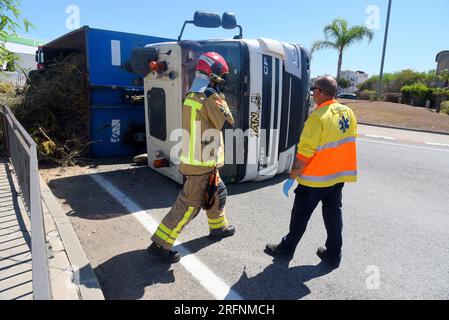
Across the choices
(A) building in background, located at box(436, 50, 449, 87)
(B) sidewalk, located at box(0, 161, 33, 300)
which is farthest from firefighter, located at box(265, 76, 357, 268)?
(A) building in background, located at box(436, 50, 449, 87)

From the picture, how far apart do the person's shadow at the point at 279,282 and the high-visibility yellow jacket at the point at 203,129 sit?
108 centimetres

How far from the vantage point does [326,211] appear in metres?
3.25

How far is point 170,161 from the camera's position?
17.8ft

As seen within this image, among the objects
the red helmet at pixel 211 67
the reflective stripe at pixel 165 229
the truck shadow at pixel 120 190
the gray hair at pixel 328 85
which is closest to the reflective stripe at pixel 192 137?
the red helmet at pixel 211 67

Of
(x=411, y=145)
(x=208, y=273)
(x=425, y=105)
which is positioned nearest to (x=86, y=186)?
(x=208, y=273)

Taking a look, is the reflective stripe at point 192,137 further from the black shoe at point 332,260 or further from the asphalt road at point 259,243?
the black shoe at point 332,260

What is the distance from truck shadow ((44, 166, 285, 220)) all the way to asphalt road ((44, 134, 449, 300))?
0.05ft

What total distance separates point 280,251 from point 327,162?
3.34ft

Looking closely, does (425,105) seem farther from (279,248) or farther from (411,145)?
(279,248)

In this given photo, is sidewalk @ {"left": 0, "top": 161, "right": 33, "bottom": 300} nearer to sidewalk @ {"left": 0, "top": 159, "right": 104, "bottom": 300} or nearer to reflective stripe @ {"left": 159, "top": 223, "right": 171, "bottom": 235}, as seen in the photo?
sidewalk @ {"left": 0, "top": 159, "right": 104, "bottom": 300}

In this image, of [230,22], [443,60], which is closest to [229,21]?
[230,22]

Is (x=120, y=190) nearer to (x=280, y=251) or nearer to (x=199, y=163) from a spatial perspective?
(x=199, y=163)

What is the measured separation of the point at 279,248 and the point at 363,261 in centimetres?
85

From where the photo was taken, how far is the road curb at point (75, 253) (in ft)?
8.80
